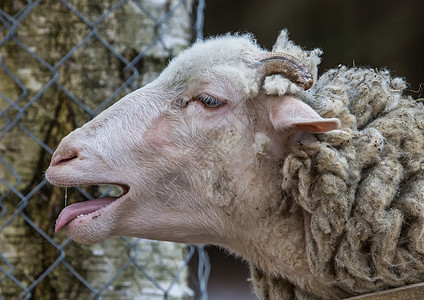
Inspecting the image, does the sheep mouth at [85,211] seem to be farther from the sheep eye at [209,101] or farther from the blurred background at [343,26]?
the blurred background at [343,26]

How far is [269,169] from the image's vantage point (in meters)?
1.70

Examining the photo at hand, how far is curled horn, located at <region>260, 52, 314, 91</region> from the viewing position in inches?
65.2

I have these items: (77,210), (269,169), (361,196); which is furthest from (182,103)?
(361,196)

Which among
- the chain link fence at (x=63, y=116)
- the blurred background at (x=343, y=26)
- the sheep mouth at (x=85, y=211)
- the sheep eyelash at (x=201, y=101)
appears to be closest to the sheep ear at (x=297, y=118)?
the sheep eyelash at (x=201, y=101)

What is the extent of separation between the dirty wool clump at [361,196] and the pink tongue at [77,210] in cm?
47

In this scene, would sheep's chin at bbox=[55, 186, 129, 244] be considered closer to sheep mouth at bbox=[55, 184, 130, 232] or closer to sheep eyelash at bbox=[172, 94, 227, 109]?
sheep mouth at bbox=[55, 184, 130, 232]

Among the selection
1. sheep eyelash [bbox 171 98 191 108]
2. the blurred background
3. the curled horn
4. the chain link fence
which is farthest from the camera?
the blurred background

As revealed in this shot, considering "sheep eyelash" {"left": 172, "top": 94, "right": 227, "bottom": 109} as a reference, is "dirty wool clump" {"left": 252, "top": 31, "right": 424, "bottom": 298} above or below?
below

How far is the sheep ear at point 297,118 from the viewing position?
1525mm

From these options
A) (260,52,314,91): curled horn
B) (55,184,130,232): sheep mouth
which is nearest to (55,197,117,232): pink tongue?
(55,184,130,232): sheep mouth

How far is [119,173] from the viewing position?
1719 mm

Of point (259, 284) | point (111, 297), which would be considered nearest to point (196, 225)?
point (259, 284)

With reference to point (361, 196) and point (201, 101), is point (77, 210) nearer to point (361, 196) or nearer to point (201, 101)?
point (201, 101)

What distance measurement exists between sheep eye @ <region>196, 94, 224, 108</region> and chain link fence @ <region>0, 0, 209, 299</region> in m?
0.56
